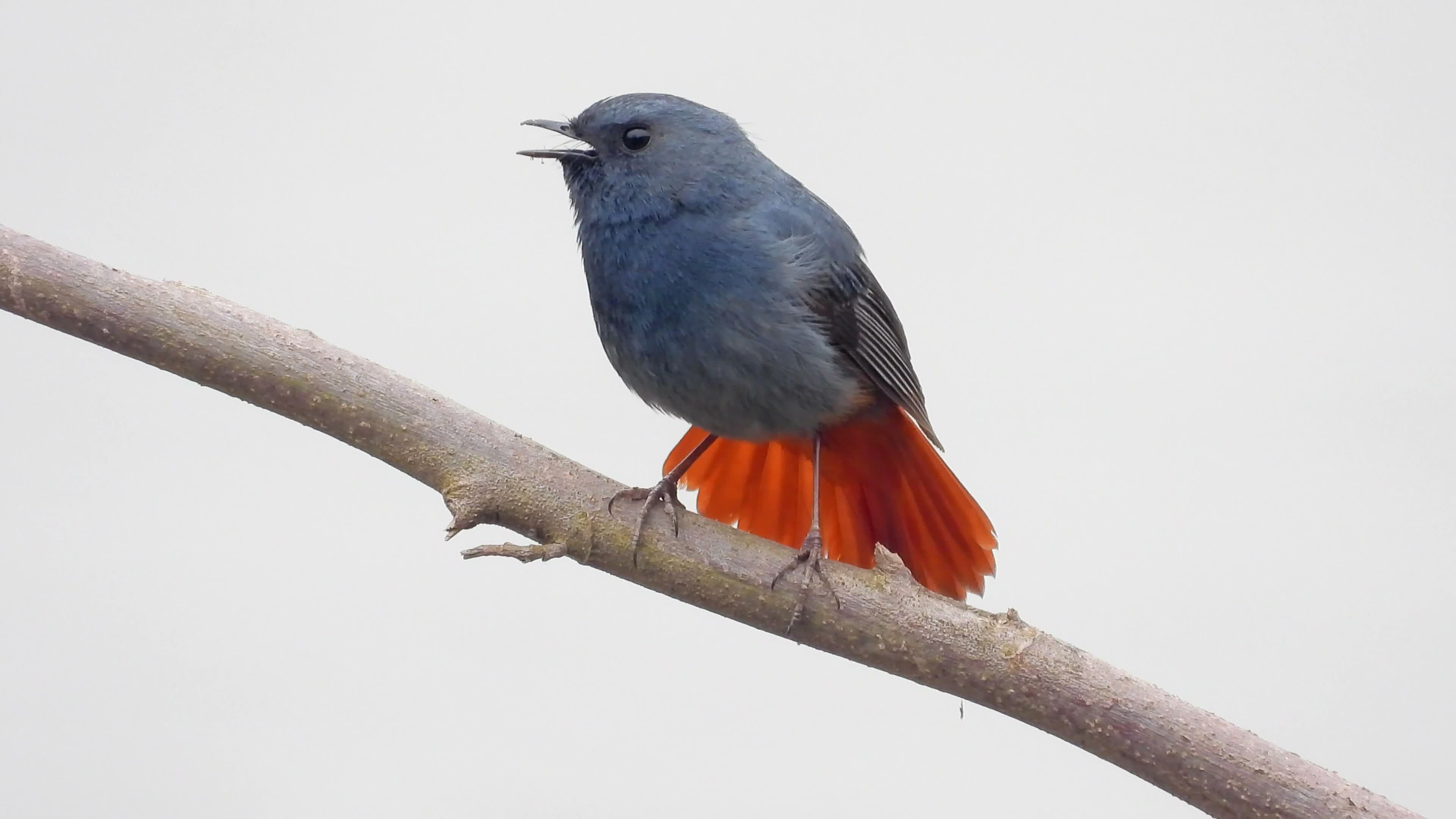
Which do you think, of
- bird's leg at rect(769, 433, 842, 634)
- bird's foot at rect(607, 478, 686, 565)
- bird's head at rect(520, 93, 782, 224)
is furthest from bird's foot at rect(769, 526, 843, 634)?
bird's head at rect(520, 93, 782, 224)

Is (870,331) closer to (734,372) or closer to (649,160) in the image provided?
(734,372)

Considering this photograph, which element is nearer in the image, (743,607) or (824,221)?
(743,607)

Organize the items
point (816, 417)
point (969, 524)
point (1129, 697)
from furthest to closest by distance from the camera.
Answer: point (969, 524)
point (816, 417)
point (1129, 697)


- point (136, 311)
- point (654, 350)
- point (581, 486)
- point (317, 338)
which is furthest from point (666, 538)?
point (136, 311)

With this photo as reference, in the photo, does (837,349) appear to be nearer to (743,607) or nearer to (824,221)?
(824,221)

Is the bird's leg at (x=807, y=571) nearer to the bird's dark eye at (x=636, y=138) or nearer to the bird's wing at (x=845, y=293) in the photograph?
the bird's wing at (x=845, y=293)

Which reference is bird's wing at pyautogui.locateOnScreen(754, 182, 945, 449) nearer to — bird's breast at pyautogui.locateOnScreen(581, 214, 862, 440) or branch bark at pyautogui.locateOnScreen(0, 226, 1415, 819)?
bird's breast at pyautogui.locateOnScreen(581, 214, 862, 440)
